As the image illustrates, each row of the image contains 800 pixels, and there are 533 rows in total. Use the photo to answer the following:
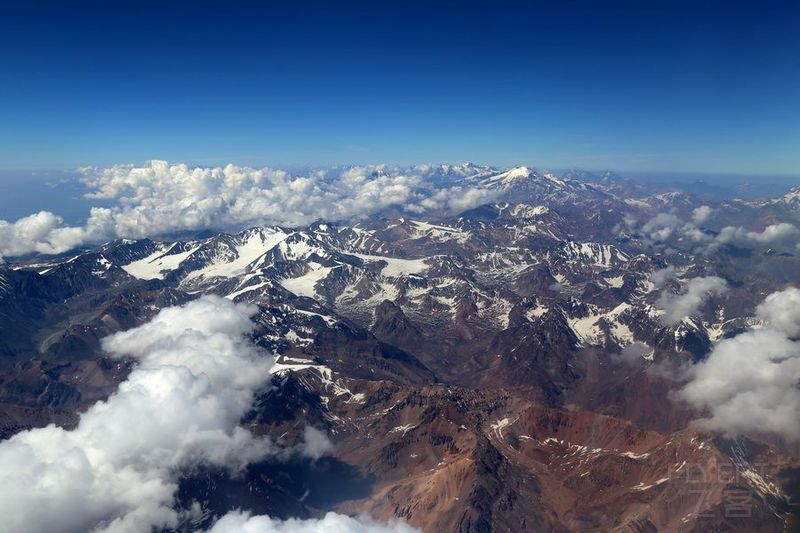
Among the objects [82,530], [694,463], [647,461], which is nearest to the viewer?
[82,530]

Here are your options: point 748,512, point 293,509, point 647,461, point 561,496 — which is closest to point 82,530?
point 293,509

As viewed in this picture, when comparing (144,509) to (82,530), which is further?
(144,509)

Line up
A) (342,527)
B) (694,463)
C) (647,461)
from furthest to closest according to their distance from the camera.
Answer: (647,461) → (694,463) → (342,527)

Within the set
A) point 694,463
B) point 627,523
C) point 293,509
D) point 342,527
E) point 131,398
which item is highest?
point 342,527

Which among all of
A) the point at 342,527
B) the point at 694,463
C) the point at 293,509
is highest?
the point at 342,527

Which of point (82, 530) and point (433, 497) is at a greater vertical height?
point (82, 530)

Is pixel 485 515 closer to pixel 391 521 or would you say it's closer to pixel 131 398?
pixel 391 521

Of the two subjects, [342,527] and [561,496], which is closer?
[342,527]

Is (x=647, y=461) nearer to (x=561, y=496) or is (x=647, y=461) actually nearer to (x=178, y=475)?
(x=561, y=496)

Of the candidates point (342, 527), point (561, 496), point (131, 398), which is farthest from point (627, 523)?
point (131, 398)
